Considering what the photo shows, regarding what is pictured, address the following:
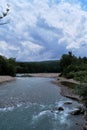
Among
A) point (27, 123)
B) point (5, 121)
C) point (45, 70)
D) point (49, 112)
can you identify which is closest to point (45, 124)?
point (27, 123)

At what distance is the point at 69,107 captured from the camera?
35.3 metres

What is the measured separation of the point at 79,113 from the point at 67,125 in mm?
5715

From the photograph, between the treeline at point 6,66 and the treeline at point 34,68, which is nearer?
the treeline at point 6,66

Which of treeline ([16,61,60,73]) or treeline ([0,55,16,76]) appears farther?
treeline ([16,61,60,73])

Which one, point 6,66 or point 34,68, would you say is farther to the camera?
point 34,68

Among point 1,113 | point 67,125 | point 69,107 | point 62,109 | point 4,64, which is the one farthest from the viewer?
point 4,64

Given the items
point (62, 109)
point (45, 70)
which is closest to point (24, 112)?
point (62, 109)

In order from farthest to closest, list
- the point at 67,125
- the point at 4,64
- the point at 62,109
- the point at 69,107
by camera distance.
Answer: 1. the point at 4,64
2. the point at 69,107
3. the point at 62,109
4. the point at 67,125

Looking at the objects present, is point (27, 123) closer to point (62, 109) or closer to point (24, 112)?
point (24, 112)

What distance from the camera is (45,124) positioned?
25.6m

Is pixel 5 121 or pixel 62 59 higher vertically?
pixel 62 59

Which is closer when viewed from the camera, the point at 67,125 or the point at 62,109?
the point at 67,125

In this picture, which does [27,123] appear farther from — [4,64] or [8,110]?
[4,64]

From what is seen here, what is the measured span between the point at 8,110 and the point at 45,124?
7491 mm
